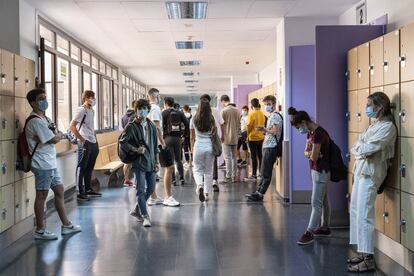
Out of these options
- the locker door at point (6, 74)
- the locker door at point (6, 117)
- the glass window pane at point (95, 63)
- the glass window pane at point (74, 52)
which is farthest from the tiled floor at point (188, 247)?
the glass window pane at point (95, 63)

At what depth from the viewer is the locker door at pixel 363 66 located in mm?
4598

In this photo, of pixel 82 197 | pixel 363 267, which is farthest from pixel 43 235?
pixel 363 267

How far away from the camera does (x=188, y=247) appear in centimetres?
459

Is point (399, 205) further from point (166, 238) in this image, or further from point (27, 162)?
point (27, 162)

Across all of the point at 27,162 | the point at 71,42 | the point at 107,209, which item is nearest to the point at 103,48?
the point at 71,42

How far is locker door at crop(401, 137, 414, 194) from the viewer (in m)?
3.66

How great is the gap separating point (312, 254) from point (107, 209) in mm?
3187

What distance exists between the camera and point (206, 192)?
6.89 m

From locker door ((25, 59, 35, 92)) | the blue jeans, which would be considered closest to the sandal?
the blue jeans

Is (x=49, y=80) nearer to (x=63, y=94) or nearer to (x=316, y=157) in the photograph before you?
(x=63, y=94)

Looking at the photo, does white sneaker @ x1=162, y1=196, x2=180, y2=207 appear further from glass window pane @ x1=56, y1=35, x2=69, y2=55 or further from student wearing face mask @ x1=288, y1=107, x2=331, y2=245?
glass window pane @ x1=56, y1=35, x2=69, y2=55

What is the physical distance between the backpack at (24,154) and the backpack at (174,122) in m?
2.81

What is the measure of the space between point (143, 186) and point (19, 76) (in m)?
1.76

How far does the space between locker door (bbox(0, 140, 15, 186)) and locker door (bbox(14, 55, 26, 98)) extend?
1.83 feet
